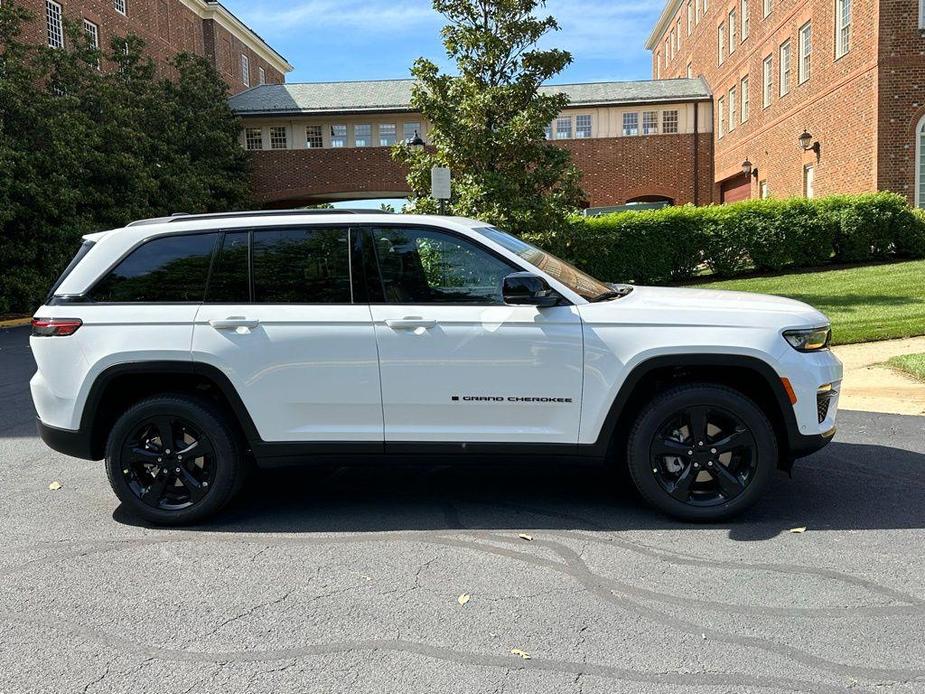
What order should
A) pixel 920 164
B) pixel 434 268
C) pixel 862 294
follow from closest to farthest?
pixel 434 268
pixel 862 294
pixel 920 164

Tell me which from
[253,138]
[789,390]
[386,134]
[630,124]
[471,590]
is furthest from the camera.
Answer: [253,138]

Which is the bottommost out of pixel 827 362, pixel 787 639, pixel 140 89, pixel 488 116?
pixel 787 639

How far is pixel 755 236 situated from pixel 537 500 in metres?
15.9

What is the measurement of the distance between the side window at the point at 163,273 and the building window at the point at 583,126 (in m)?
30.6

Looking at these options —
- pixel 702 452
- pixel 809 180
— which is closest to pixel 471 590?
pixel 702 452

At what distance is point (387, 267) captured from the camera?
4.65 m

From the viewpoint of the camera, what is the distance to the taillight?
15.2 feet

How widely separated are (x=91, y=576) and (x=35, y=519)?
1198 millimetres

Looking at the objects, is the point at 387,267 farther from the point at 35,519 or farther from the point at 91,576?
the point at 35,519

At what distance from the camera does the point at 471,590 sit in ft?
12.3

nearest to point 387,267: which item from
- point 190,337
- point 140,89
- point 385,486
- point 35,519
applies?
point 190,337

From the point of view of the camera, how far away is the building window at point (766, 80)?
91.4 feet

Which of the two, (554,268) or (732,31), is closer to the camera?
(554,268)

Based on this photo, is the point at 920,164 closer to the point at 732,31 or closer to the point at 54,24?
the point at 732,31
